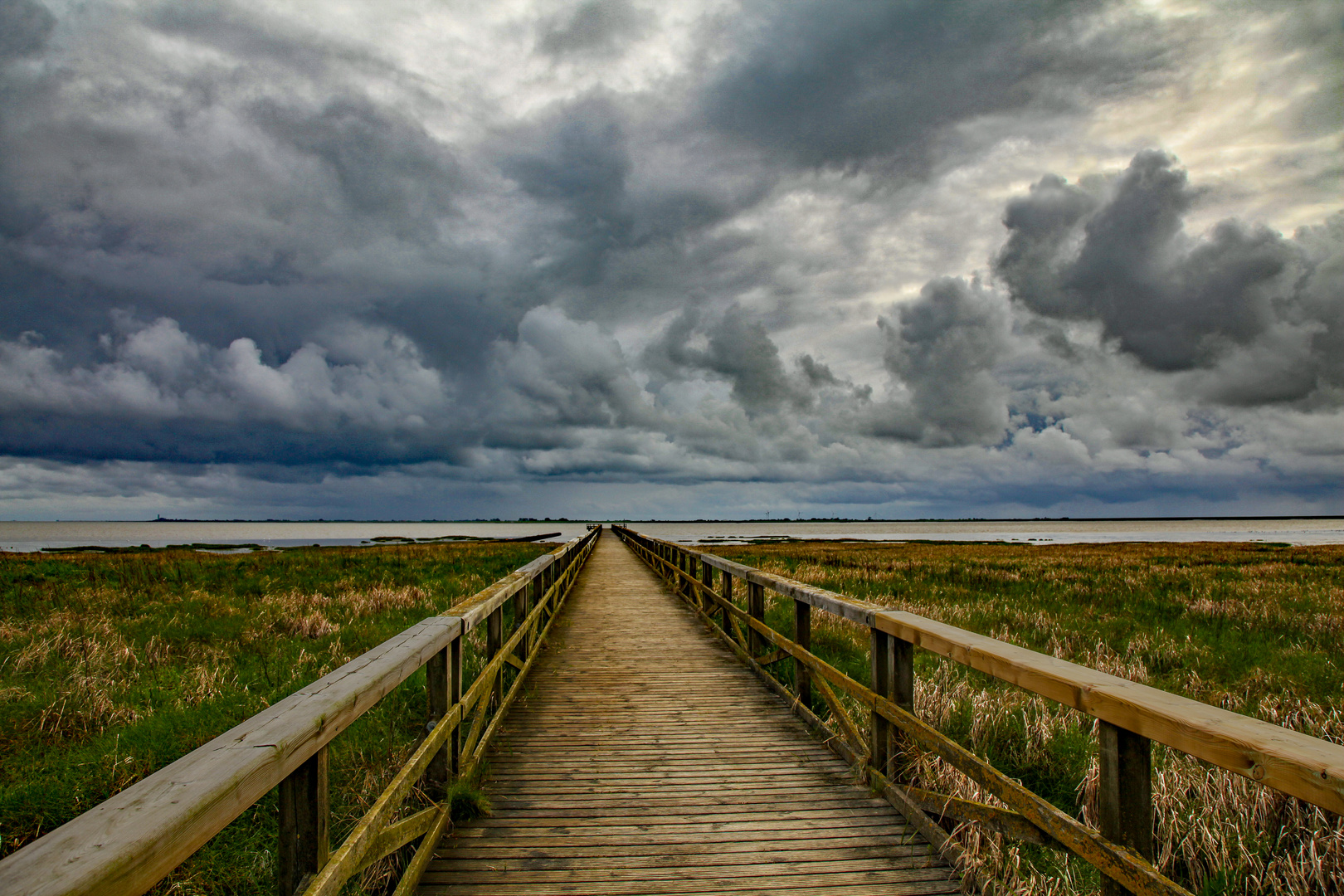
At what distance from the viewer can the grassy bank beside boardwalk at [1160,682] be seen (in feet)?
11.4

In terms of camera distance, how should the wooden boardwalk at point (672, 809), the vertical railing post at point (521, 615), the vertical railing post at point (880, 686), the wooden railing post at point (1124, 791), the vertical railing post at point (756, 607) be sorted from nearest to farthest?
the wooden railing post at point (1124, 791)
the wooden boardwalk at point (672, 809)
the vertical railing post at point (880, 686)
the vertical railing post at point (521, 615)
the vertical railing post at point (756, 607)

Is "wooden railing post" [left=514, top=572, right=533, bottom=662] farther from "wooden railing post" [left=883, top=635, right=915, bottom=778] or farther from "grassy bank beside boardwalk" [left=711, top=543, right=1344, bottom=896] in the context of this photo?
"wooden railing post" [left=883, top=635, right=915, bottom=778]

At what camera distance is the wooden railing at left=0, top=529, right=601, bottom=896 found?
116cm

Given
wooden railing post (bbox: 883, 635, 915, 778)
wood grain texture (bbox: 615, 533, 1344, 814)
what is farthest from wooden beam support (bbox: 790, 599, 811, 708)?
wood grain texture (bbox: 615, 533, 1344, 814)

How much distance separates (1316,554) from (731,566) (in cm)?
3659

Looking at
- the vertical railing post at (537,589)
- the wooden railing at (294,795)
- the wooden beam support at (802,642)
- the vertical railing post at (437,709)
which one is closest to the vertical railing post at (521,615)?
the vertical railing post at (537,589)

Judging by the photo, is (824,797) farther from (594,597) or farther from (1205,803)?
(594,597)

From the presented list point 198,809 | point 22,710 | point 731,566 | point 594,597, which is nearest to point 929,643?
point 198,809

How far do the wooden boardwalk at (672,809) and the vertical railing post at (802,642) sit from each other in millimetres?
249

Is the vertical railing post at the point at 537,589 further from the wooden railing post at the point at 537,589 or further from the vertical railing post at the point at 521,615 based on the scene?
the vertical railing post at the point at 521,615

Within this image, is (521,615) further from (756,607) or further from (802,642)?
(802,642)

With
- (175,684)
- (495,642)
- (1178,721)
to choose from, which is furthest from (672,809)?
(175,684)

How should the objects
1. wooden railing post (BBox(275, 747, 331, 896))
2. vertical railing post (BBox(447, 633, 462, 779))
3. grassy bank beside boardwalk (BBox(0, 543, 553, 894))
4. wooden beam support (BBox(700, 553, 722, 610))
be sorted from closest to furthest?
wooden railing post (BBox(275, 747, 331, 896))
vertical railing post (BBox(447, 633, 462, 779))
grassy bank beside boardwalk (BBox(0, 543, 553, 894))
wooden beam support (BBox(700, 553, 722, 610))

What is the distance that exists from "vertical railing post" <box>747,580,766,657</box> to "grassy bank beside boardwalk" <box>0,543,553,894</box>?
3.25m
